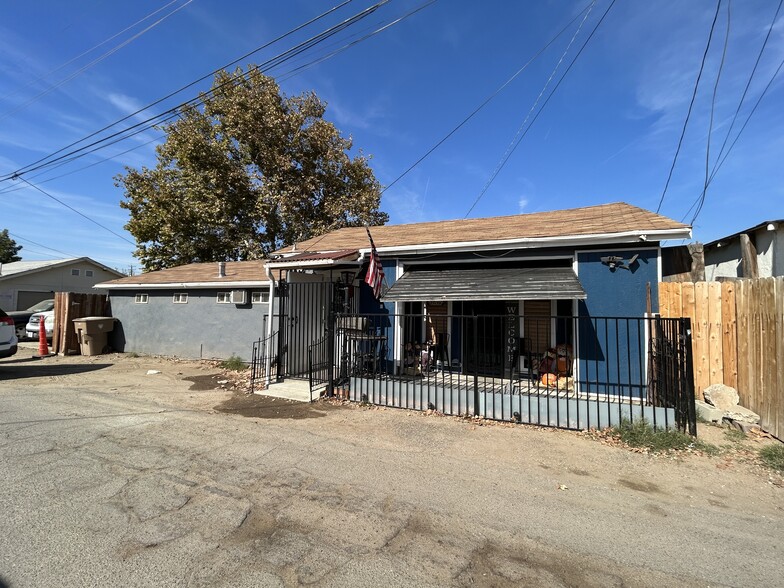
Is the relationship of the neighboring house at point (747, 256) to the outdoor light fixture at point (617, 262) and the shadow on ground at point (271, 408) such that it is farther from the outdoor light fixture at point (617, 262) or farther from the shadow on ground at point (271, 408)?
the shadow on ground at point (271, 408)

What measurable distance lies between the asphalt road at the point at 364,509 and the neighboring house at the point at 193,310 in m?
6.49

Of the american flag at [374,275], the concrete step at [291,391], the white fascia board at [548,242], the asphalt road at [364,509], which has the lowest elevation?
the asphalt road at [364,509]

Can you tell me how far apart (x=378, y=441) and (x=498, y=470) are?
1685 mm

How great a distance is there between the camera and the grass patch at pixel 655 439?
5.09 m

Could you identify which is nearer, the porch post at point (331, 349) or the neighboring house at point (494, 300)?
the neighboring house at point (494, 300)

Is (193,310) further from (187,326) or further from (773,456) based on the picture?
(773,456)

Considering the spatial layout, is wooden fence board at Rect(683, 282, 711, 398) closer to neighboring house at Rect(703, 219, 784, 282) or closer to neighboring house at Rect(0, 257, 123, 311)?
neighboring house at Rect(703, 219, 784, 282)

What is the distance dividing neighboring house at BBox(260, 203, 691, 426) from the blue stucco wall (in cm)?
2

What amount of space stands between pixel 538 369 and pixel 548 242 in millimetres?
2470

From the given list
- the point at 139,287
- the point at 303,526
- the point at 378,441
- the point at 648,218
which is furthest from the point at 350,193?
the point at 303,526

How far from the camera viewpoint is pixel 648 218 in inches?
305

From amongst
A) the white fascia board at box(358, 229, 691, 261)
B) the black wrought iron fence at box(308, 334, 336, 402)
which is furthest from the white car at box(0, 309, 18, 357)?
the white fascia board at box(358, 229, 691, 261)

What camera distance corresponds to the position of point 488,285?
7.68 m

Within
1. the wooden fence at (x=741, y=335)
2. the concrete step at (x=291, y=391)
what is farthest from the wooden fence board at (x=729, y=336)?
the concrete step at (x=291, y=391)
